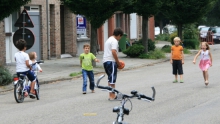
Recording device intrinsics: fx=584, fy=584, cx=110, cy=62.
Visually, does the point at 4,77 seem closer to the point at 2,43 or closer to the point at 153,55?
the point at 2,43

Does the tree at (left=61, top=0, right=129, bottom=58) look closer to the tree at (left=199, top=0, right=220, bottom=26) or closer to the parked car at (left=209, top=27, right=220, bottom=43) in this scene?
the parked car at (left=209, top=27, right=220, bottom=43)

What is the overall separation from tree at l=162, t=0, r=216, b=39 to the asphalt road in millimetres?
17173

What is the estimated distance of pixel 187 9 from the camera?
35844mm

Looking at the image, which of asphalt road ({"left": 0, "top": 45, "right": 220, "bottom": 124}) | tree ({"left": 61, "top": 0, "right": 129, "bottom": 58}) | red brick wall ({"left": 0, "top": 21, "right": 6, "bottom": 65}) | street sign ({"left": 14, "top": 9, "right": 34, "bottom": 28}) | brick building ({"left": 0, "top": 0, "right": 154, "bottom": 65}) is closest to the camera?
asphalt road ({"left": 0, "top": 45, "right": 220, "bottom": 124})

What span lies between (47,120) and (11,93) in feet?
19.3

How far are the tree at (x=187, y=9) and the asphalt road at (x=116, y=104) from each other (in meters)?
17.2

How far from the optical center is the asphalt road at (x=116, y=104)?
1113 centimetres

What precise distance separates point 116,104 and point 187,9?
23390mm

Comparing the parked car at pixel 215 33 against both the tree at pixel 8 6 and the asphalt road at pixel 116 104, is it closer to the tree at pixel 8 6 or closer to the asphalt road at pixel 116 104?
the asphalt road at pixel 116 104

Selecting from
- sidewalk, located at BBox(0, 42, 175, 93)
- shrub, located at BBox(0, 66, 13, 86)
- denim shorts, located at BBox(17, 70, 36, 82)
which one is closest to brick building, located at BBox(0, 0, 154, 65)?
sidewalk, located at BBox(0, 42, 175, 93)

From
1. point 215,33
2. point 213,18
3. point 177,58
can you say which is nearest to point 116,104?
point 177,58

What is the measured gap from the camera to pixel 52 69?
24.0 m

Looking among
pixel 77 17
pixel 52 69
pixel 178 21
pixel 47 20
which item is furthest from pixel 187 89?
pixel 178 21

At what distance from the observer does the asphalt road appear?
1113cm
